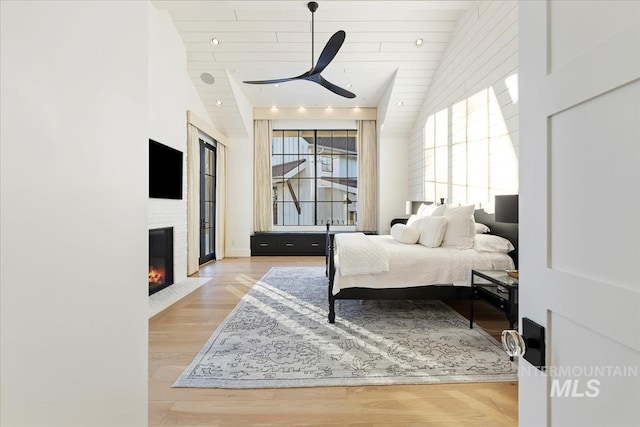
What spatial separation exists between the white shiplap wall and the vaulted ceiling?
0.23m

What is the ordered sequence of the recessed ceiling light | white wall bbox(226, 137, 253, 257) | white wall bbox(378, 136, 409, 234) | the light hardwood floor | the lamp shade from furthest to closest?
white wall bbox(378, 136, 409, 234), white wall bbox(226, 137, 253, 257), the recessed ceiling light, the lamp shade, the light hardwood floor

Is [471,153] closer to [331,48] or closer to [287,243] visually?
[331,48]

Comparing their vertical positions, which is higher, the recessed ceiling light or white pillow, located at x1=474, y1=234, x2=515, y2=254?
the recessed ceiling light

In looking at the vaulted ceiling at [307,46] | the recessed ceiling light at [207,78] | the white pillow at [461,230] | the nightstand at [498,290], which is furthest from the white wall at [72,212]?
the recessed ceiling light at [207,78]

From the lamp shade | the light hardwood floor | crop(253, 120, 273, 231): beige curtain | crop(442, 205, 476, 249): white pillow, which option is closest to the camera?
the light hardwood floor

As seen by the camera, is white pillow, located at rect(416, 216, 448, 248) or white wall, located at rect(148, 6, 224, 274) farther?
white wall, located at rect(148, 6, 224, 274)

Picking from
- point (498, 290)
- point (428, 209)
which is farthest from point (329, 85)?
point (498, 290)

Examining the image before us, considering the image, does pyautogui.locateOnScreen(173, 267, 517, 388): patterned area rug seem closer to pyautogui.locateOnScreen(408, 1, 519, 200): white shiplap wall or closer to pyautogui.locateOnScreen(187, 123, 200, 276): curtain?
pyautogui.locateOnScreen(187, 123, 200, 276): curtain

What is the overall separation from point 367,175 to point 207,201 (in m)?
3.34

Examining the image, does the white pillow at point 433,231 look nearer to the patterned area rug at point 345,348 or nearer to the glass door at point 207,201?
the patterned area rug at point 345,348

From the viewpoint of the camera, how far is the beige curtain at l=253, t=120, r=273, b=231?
6.67 meters

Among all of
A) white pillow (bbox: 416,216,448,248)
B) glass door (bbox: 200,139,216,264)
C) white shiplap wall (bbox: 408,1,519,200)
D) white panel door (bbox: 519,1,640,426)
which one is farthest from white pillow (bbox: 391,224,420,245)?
glass door (bbox: 200,139,216,264)

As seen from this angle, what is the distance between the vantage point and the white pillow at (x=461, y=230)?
3.02 meters

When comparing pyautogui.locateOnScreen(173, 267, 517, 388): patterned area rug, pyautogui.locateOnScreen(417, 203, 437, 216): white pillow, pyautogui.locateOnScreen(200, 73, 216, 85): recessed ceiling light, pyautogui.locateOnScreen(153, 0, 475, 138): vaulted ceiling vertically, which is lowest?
pyautogui.locateOnScreen(173, 267, 517, 388): patterned area rug
